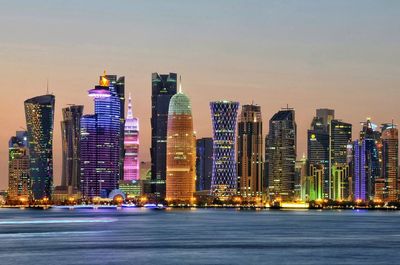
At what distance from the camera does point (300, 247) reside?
356ft

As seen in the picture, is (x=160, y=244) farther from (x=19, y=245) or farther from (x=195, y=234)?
(x=195, y=234)

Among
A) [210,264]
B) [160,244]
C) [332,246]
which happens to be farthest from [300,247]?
[210,264]

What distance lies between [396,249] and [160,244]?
1205 inches

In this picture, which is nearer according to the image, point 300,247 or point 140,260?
point 140,260

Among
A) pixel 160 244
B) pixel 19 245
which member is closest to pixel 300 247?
pixel 160 244

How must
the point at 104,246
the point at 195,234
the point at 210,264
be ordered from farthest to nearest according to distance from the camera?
the point at 195,234 → the point at 104,246 → the point at 210,264

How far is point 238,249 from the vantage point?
10462cm

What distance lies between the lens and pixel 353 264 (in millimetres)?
85688

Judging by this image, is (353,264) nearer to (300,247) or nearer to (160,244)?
(300,247)

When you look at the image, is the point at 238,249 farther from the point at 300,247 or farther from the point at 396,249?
the point at 396,249

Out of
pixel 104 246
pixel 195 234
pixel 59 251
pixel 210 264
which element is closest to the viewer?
pixel 210 264

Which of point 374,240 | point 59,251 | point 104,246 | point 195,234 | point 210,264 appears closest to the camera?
point 210,264

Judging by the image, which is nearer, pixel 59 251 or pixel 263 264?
pixel 263 264

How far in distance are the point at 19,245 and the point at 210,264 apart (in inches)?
1328
